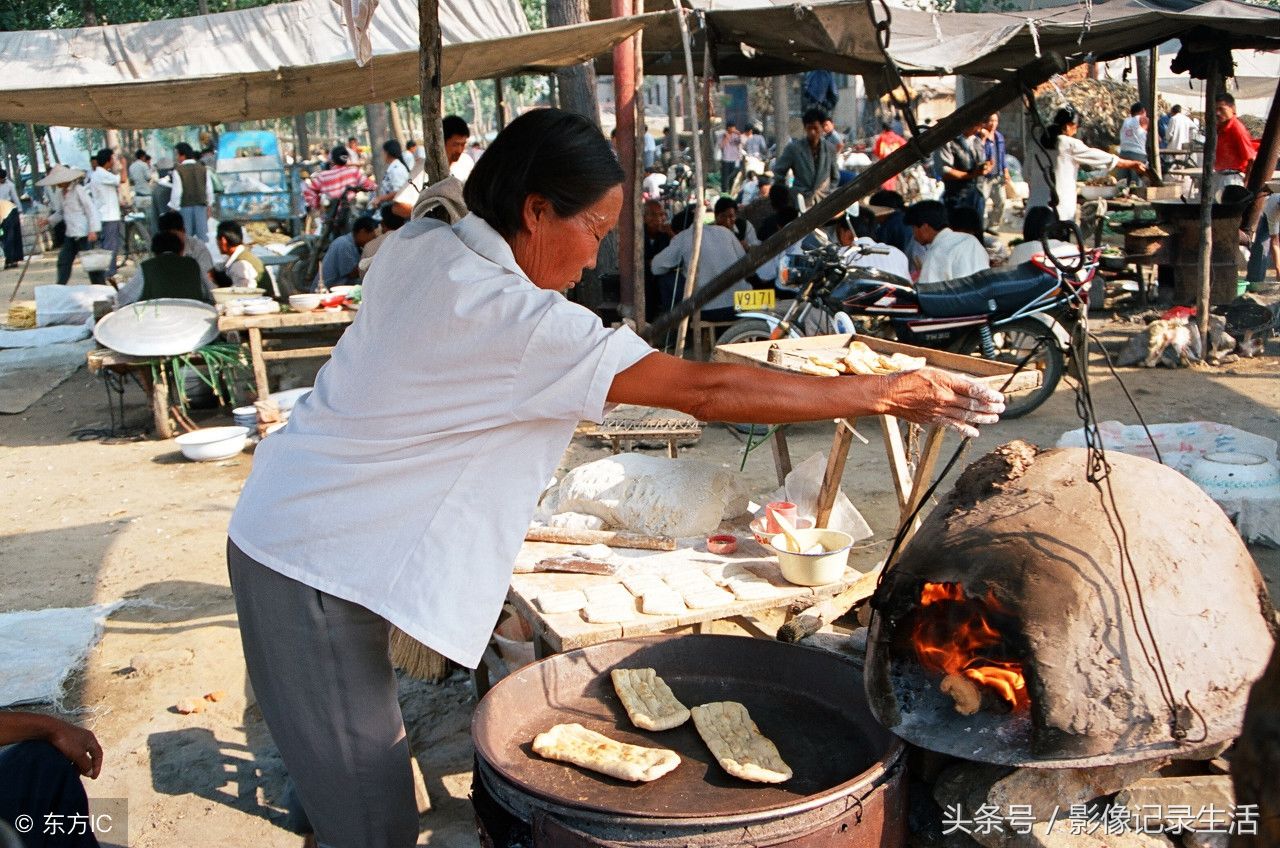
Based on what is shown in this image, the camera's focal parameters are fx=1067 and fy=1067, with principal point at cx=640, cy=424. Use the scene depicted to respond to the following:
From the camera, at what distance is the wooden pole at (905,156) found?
2928 mm

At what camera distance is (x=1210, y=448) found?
19.2ft

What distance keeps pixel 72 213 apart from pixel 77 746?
1453 centimetres

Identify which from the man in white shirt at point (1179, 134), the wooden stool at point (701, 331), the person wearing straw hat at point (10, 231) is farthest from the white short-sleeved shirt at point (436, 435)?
the person wearing straw hat at point (10, 231)

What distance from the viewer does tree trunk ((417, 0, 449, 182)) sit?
3.98 m

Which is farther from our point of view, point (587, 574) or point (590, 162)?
point (587, 574)

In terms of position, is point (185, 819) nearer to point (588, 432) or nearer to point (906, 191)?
point (588, 432)

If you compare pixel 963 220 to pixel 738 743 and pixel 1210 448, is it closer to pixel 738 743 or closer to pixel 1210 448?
pixel 1210 448

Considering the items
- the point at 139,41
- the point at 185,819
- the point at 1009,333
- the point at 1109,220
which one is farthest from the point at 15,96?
the point at 1109,220

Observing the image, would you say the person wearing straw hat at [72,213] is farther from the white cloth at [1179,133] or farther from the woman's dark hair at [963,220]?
the white cloth at [1179,133]

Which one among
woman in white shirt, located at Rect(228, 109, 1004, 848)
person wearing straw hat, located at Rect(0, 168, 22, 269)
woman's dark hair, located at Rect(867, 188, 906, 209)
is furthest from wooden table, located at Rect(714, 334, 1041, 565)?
person wearing straw hat, located at Rect(0, 168, 22, 269)

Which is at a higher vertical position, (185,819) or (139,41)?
(139,41)

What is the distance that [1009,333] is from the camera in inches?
313

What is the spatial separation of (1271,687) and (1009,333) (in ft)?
23.8

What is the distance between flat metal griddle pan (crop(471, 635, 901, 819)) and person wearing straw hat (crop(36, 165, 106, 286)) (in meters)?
13.8
